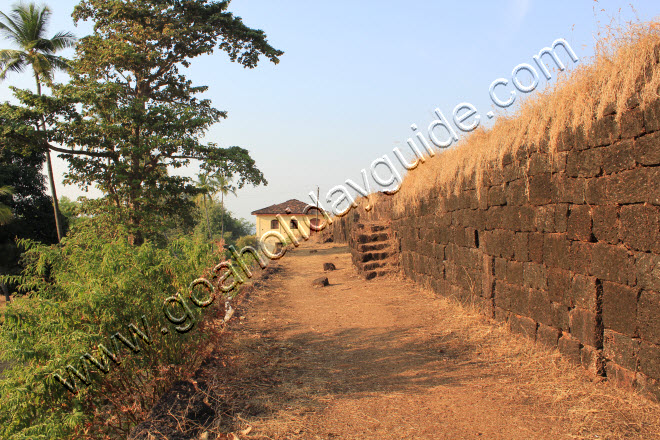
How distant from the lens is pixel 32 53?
2473 centimetres

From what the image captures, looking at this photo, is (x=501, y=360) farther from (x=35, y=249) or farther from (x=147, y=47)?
(x=147, y=47)

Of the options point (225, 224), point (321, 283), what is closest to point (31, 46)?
point (321, 283)

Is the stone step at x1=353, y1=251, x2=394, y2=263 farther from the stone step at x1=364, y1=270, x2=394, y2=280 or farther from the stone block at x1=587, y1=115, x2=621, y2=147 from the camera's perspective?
the stone block at x1=587, y1=115, x2=621, y2=147

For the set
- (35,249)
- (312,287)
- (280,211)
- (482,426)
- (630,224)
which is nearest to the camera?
(482,426)

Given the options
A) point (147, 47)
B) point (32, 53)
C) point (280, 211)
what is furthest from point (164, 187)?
point (280, 211)

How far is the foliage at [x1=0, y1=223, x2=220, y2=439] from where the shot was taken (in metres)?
3.84

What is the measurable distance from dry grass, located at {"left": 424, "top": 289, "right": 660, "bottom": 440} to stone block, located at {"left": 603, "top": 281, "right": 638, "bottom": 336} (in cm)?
59

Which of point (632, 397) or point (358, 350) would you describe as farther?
point (358, 350)

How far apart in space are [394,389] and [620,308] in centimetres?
241

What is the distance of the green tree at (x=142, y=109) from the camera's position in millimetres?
17969

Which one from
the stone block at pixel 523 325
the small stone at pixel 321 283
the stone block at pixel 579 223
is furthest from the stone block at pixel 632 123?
the small stone at pixel 321 283

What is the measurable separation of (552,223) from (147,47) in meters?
19.5

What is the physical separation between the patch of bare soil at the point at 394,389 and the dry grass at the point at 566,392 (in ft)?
0.05

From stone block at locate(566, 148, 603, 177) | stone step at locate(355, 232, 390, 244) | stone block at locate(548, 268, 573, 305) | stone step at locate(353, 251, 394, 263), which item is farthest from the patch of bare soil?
stone step at locate(355, 232, 390, 244)
